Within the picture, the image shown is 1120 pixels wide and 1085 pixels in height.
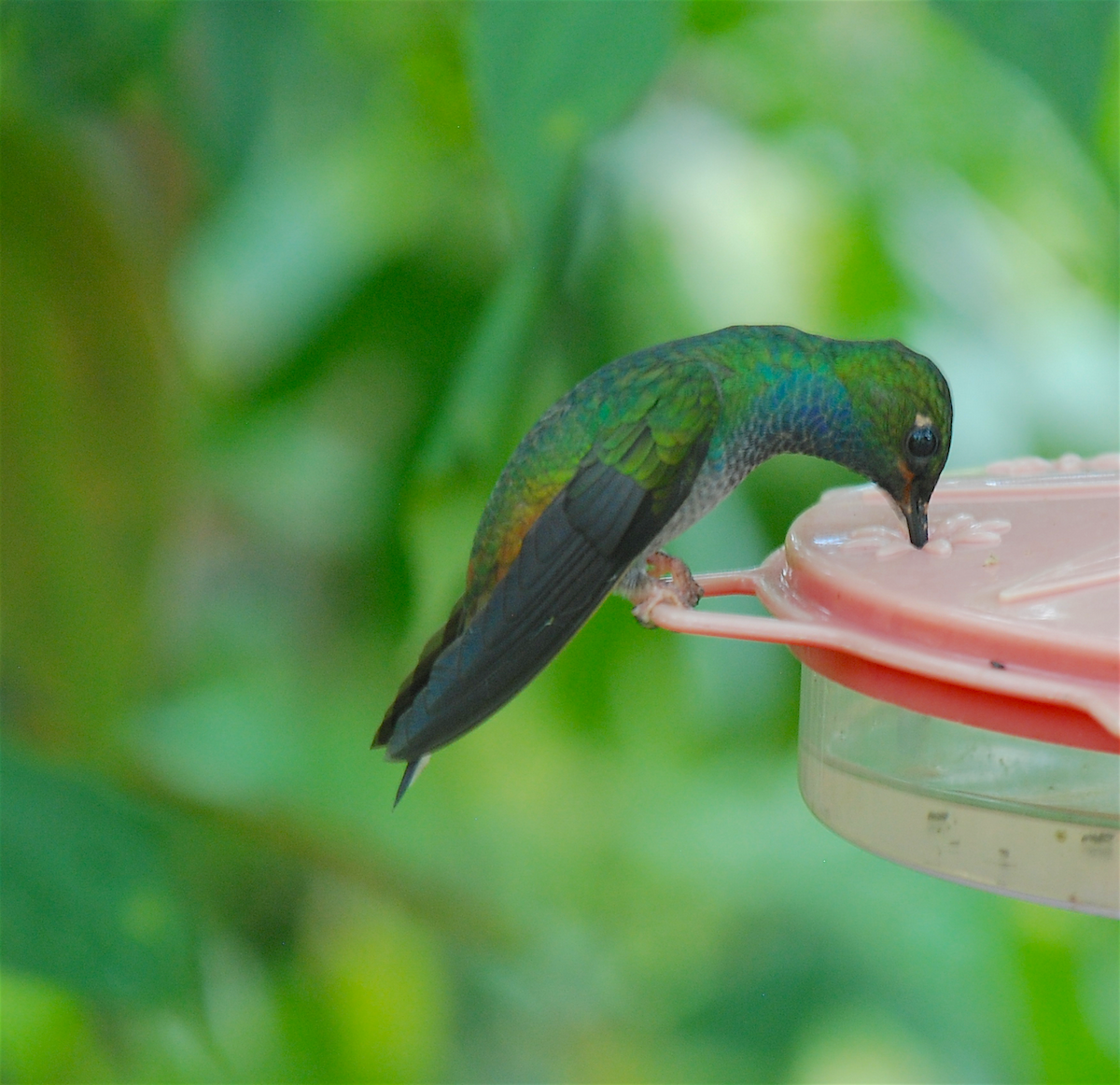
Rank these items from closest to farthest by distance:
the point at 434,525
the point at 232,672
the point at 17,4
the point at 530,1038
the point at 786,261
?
the point at 17,4
the point at 434,525
the point at 786,261
the point at 232,672
the point at 530,1038

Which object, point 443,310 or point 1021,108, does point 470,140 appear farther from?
point 1021,108

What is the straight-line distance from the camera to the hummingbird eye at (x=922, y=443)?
3.84ft

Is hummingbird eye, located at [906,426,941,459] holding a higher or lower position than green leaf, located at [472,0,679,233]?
lower

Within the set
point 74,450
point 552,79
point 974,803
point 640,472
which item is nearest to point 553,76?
point 552,79

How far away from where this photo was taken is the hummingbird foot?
1074mm

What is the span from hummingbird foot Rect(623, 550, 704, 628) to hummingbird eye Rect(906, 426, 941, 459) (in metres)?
0.23

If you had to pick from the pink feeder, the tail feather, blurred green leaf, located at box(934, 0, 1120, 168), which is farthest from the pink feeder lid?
blurred green leaf, located at box(934, 0, 1120, 168)

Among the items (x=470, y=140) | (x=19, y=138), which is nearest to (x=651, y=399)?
(x=470, y=140)

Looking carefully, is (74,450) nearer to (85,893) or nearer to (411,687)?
(85,893)

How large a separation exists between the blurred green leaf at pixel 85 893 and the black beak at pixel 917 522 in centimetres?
105

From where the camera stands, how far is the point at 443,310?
176 centimetres

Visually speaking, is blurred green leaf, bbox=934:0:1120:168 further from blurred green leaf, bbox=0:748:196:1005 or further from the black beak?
blurred green leaf, bbox=0:748:196:1005

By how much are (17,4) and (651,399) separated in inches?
41.8

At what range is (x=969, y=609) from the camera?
0.90m
